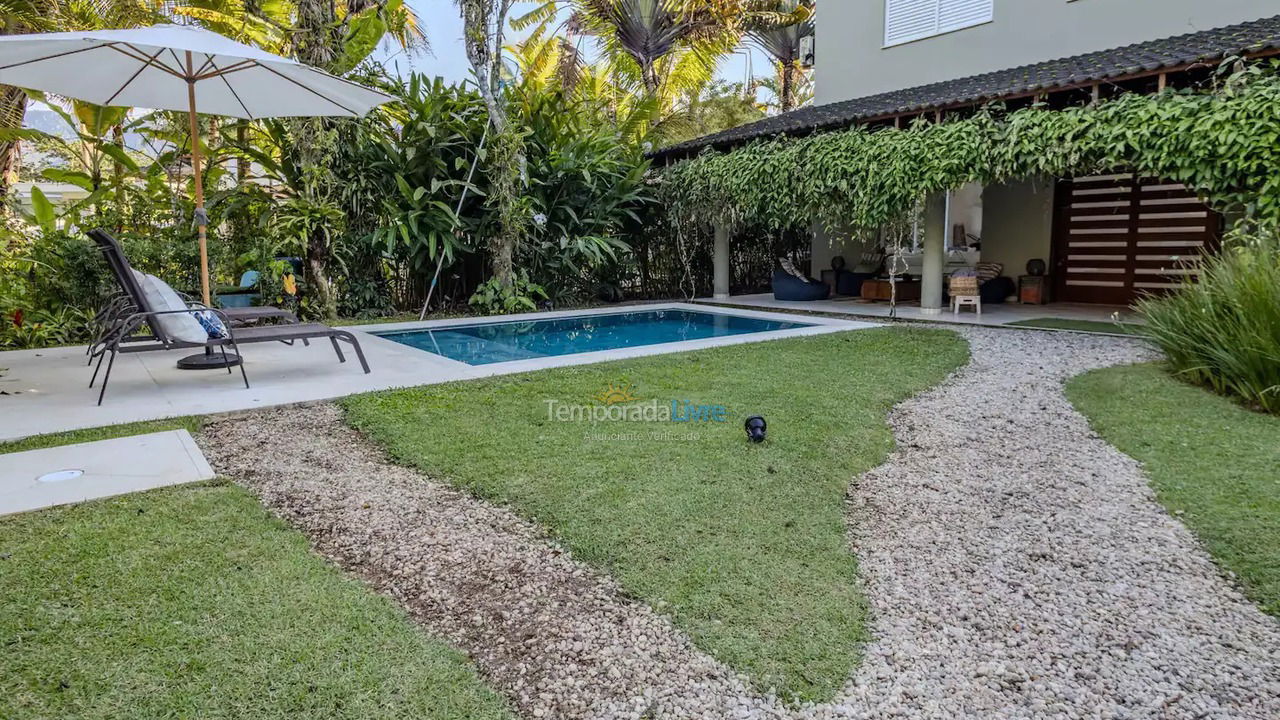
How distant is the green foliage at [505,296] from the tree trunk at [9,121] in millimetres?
6813

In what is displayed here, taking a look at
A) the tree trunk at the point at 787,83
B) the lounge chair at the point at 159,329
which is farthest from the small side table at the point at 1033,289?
the tree trunk at the point at 787,83

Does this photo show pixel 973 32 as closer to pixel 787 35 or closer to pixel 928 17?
pixel 928 17

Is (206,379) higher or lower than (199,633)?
higher

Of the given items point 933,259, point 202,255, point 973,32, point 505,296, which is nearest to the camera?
point 202,255

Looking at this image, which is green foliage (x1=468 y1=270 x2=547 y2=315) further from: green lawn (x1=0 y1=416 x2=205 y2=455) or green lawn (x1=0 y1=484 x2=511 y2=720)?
green lawn (x1=0 y1=484 x2=511 y2=720)

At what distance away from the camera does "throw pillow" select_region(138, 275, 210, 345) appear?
638 cm

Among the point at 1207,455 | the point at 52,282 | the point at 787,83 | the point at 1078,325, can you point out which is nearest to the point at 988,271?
the point at 1078,325

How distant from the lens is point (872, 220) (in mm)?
11492

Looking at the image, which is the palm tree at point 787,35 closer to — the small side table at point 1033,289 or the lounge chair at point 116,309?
the small side table at point 1033,289

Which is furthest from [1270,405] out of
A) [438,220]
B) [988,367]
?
[438,220]

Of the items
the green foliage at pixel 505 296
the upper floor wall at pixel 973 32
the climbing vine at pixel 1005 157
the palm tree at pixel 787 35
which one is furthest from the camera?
the palm tree at pixel 787 35

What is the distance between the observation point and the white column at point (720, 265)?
51.4 ft

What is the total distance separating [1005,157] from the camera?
32.9ft

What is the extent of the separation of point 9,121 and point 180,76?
19.1 ft
